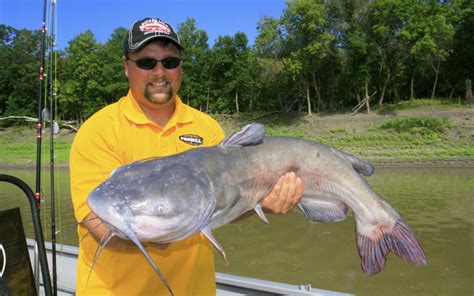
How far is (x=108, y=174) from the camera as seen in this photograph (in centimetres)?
192

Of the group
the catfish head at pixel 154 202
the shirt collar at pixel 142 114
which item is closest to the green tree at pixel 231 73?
the shirt collar at pixel 142 114

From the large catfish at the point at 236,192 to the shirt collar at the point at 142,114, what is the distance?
17.0 inches

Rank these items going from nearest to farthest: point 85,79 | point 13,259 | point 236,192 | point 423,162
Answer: point 236,192
point 13,259
point 423,162
point 85,79

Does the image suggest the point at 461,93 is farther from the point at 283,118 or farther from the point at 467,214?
the point at 467,214

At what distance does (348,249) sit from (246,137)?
5.72 metres

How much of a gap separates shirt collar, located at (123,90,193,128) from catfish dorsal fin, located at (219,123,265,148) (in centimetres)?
42

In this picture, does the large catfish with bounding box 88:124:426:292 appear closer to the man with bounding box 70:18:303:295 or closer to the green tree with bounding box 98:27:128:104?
the man with bounding box 70:18:303:295

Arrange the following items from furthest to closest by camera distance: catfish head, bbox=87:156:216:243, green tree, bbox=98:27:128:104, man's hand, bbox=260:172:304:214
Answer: green tree, bbox=98:27:128:104 → man's hand, bbox=260:172:304:214 → catfish head, bbox=87:156:216:243

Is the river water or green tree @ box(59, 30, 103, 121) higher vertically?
green tree @ box(59, 30, 103, 121)

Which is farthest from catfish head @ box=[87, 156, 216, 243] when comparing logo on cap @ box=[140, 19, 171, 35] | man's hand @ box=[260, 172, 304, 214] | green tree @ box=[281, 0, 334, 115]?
green tree @ box=[281, 0, 334, 115]

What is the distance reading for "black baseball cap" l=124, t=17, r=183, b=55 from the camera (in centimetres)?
215

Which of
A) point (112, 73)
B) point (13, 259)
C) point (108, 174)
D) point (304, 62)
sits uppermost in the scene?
point (112, 73)

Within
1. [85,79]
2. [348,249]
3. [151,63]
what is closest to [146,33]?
[151,63]

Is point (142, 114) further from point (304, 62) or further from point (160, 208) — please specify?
point (304, 62)
